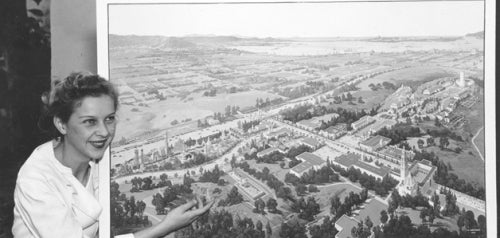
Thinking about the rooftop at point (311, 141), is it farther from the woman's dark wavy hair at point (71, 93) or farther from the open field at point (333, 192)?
the woman's dark wavy hair at point (71, 93)

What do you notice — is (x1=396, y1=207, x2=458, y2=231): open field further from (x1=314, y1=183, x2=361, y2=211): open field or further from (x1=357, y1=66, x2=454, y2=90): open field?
(x1=357, y1=66, x2=454, y2=90): open field

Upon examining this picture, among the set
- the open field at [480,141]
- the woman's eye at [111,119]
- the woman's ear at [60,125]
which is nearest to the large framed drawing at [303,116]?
the open field at [480,141]

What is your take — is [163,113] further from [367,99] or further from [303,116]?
[367,99]

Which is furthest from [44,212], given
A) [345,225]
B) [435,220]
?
[435,220]

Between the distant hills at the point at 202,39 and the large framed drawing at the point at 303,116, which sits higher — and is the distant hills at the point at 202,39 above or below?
above

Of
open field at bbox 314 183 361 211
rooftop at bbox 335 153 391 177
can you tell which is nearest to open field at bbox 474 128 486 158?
rooftop at bbox 335 153 391 177

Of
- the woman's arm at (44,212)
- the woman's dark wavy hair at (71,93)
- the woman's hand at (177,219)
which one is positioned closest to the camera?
the woman's arm at (44,212)

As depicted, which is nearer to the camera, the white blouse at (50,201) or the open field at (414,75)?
the white blouse at (50,201)
